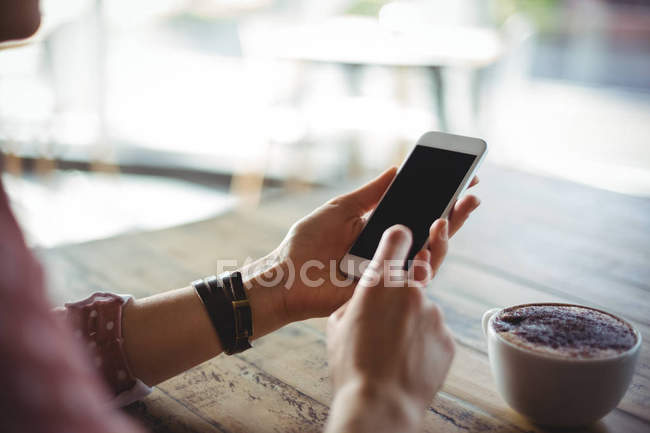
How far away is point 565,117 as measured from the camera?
4488mm

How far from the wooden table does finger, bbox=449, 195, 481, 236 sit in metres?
0.12

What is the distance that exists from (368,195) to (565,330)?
14.4 inches

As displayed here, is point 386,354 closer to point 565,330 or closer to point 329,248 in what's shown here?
point 565,330

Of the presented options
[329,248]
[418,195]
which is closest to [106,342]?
[329,248]

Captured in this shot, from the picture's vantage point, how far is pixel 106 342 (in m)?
→ 0.60

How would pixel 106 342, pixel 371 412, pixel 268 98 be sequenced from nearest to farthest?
pixel 371 412 → pixel 106 342 → pixel 268 98

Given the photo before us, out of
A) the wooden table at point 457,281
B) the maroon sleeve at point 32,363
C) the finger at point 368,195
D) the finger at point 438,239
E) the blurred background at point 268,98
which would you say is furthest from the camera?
the blurred background at point 268,98

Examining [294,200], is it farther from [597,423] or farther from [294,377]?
[597,423]

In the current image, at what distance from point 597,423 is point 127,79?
12.7ft

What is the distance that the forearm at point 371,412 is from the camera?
1.37 feet

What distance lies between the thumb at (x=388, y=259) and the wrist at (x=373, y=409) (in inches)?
3.7

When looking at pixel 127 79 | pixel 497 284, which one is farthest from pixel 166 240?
pixel 127 79

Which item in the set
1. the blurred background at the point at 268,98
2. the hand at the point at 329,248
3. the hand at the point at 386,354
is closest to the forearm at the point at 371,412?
the hand at the point at 386,354

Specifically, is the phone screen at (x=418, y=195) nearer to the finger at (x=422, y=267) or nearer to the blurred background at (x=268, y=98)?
the finger at (x=422, y=267)
